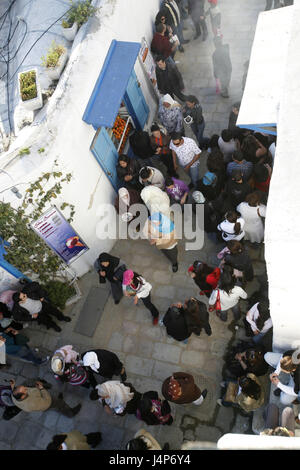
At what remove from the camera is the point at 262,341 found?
6031mm

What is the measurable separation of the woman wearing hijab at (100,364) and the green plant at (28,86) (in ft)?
14.1

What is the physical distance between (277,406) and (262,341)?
3.28 feet

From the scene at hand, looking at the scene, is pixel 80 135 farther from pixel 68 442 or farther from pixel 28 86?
pixel 68 442

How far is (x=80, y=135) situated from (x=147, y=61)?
11.9ft

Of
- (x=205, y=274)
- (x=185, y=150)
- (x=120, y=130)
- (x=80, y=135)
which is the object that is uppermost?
(x=80, y=135)

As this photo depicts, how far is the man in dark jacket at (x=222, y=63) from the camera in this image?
8.75 metres

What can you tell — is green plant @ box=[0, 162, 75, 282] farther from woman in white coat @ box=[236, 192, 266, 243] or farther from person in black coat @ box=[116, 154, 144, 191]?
woman in white coat @ box=[236, 192, 266, 243]

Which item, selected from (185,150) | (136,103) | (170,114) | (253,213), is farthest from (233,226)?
(136,103)

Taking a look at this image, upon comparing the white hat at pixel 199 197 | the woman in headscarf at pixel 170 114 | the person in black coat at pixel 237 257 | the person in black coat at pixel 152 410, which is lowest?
the person in black coat at pixel 152 410

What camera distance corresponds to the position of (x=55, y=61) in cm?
658

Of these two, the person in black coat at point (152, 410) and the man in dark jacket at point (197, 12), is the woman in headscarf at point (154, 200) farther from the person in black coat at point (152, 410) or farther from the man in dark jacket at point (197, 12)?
the man in dark jacket at point (197, 12)

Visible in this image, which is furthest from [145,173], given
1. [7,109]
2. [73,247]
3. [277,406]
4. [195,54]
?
[195,54]

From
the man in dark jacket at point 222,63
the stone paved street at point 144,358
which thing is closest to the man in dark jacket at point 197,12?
the man in dark jacket at point 222,63

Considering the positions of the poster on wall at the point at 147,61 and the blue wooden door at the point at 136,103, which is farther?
the poster on wall at the point at 147,61
